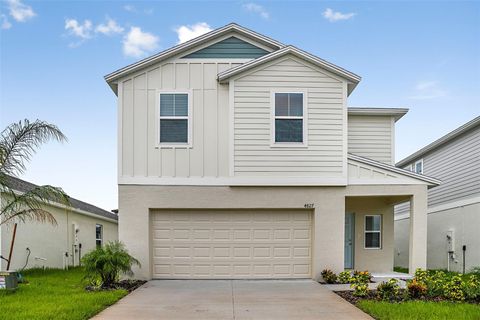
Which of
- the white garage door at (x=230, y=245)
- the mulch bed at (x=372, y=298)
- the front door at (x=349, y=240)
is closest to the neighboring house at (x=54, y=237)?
the white garage door at (x=230, y=245)

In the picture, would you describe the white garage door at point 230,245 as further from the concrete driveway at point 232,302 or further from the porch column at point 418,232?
the porch column at point 418,232

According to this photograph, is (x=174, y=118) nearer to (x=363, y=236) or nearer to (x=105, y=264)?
(x=105, y=264)

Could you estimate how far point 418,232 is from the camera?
41.5 feet

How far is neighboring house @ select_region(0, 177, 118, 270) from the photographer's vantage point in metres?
14.3

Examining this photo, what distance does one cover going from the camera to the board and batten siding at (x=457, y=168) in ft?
52.7

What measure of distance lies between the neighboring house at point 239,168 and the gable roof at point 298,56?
3cm

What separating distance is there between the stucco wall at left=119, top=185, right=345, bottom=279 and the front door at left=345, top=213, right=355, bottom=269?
2082 millimetres

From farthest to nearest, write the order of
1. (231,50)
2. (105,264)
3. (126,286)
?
(231,50), (126,286), (105,264)

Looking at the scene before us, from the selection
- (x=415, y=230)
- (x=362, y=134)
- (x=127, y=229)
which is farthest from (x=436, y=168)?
(x=127, y=229)

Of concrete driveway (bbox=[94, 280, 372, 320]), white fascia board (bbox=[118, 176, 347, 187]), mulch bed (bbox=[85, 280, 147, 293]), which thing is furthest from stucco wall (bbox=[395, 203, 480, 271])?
mulch bed (bbox=[85, 280, 147, 293])

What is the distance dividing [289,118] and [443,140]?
880 cm

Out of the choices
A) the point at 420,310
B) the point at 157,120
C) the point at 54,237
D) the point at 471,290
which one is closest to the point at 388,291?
the point at 420,310

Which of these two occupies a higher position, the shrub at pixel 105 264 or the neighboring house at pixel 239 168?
the neighboring house at pixel 239 168

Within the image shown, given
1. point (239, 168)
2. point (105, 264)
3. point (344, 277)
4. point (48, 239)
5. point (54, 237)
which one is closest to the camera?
point (105, 264)
